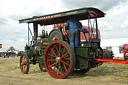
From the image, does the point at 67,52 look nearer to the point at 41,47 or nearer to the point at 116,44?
the point at 41,47

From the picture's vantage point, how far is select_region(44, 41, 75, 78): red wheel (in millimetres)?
5148

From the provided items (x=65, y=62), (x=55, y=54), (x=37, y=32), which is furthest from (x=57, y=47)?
(x=37, y=32)

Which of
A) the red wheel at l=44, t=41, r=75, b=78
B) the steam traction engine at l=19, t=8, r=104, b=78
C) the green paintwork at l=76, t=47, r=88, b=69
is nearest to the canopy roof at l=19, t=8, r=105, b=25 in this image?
the steam traction engine at l=19, t=8, r=104, b=78

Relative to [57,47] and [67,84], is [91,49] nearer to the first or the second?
[57,47]

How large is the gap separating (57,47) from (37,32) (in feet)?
7.48

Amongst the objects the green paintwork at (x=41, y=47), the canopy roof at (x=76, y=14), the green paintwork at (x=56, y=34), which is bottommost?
the green paintwork at (x=41, y=47)

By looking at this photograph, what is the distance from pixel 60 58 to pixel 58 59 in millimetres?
82

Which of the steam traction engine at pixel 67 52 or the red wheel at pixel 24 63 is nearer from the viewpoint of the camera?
the steam traction engine at pixel 67 52

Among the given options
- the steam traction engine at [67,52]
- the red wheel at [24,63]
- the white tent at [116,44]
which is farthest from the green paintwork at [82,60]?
the white tent at [116,44]

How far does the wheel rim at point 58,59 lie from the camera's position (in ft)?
17.6

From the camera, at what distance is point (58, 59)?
5.55 metres

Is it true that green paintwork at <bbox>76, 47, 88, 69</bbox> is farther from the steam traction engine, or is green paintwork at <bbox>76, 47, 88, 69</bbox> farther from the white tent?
the white tent

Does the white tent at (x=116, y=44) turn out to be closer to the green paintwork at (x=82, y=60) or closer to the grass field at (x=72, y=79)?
the grass field at (x=72, y=79)

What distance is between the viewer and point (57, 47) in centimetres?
586
